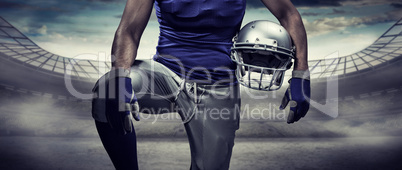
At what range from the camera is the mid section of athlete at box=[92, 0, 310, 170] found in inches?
77.3

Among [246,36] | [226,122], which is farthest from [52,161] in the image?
[246,36]

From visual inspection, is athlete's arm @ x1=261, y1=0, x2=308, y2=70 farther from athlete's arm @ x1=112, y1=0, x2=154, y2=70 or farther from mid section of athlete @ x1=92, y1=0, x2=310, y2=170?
athlete's arm @ x1=112, y1=0, x2=154, y2=70

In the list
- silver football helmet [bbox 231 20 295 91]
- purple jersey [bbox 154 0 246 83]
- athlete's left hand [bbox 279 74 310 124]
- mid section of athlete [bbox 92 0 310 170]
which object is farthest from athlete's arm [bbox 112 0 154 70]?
athlete's left hand [bbox 279 74 310 124]

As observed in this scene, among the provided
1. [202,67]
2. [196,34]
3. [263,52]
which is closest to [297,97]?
[263,52]

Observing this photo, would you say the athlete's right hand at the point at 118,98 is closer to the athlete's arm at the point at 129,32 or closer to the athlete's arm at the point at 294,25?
the athlete's arm at the point at 129,32

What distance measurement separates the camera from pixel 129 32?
198 centimetres

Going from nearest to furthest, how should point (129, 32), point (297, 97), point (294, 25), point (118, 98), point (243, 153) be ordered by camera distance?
→ point (118, 98) < point (129, 32) < point (297, 97) < point (294, 25) < point (243, 153)

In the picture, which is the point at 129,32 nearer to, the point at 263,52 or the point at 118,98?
the point at 118,98

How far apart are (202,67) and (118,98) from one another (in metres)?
0.60

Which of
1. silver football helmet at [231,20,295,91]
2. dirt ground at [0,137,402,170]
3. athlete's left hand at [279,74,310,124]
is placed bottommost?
dirt ground at [0,137,402,170]

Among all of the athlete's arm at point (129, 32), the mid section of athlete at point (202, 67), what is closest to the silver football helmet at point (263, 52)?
the mid section of athlete at point (202, 67)

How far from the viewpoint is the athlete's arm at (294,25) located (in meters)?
2.25

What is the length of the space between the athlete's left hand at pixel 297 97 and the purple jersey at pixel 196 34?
1.29 ft

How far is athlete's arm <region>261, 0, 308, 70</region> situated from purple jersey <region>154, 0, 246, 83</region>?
220 millimetres
